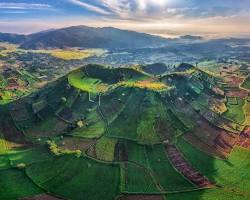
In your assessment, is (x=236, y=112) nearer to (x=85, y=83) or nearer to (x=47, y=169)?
(x=85, y=83)

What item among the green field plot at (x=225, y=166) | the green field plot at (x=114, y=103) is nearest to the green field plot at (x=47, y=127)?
the green field plot at (x=114, y=103)

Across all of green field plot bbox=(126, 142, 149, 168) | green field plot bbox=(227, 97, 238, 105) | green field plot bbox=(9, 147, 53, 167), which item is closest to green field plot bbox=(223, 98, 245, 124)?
green field plot bbox=(227, 97, 238, 105)

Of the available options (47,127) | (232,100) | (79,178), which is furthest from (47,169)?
(232,100)

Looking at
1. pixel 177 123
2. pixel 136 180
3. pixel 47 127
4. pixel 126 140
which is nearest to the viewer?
pixel 136 180

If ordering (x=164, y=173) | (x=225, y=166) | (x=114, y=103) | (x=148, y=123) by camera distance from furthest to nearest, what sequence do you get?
1. (x=114, y=103)
2. (x=148, y=123)
3. (x=225, y=166)
4. (x=164, y=173)

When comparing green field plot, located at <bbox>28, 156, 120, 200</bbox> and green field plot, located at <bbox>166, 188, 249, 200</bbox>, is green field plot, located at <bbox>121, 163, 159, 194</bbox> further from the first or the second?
green field plot, located at <bbox>166, 188, 249, 200</bbox>

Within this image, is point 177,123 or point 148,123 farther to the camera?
point 177,123

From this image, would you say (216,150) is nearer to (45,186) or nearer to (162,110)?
(162,110)

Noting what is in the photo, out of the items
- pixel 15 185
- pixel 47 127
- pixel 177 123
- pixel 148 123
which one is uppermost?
pixel 148 123
